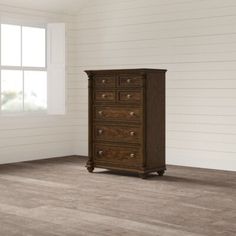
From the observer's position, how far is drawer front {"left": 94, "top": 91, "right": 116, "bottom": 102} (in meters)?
6.53

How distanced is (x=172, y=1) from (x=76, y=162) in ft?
9.05

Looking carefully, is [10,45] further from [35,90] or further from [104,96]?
[104,96]

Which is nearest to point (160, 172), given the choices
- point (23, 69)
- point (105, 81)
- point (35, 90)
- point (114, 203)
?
point (105, 81)

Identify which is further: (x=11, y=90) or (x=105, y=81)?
(x=11, y=90)

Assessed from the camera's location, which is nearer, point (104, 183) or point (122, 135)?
point (104, 183)

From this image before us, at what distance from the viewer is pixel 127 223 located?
13.8 feet

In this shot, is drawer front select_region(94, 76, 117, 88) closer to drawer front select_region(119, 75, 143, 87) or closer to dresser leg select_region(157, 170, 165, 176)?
drawer front select_region(119, 75, 143, 87)

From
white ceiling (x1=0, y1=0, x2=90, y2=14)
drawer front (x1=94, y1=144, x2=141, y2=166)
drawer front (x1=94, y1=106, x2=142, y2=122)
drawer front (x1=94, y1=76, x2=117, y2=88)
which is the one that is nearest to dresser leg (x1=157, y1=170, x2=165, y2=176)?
drawer front (x1=94, y1=144, x2=141, y2=166)

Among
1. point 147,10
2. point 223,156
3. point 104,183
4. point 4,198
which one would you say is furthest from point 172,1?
point 4,198

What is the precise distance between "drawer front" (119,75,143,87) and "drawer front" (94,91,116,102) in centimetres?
20

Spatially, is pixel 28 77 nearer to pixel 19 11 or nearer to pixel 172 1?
pixel 19 11

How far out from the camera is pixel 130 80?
634cm

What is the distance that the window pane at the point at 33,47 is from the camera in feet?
25.8

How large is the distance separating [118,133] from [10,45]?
7.76 feet
